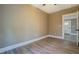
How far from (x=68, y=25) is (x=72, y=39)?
Answer: 32 cm

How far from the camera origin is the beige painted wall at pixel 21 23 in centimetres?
191

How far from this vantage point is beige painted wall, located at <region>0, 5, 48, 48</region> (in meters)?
1.91

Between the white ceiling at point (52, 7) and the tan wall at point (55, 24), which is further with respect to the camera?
the tan wall at point (55, 24)

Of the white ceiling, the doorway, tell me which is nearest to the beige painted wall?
the white ceiling

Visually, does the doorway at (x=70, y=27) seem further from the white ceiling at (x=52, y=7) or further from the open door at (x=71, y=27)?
the white ceiling at (x=52, y=7)

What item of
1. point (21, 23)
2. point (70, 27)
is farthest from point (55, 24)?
point (21, 23)

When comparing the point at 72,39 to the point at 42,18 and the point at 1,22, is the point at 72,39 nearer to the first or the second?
the point at 42,18

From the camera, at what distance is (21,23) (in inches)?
80.3

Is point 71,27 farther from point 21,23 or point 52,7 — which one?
point 21,23

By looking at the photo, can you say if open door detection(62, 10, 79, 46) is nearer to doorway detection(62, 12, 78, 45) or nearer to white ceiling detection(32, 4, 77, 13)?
doorway detection(62, 12, 78, 45)

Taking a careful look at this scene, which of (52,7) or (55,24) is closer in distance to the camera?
(52,7)

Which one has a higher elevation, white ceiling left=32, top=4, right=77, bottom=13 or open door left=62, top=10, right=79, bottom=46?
white ceiling left=32, top=4, right=77, bottom=13

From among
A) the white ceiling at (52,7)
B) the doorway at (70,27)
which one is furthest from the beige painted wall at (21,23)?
the doorway at (70,27)
